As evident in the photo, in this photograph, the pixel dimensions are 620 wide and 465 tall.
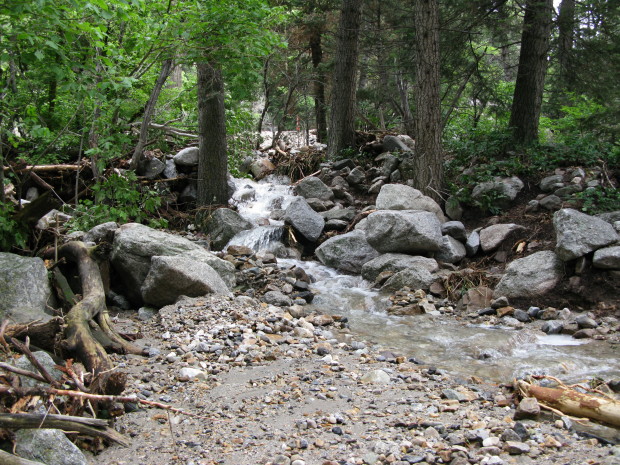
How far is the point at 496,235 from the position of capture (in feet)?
27.0

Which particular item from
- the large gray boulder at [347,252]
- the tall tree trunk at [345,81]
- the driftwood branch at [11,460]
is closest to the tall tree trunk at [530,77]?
the tall tree trunk at [345,81]

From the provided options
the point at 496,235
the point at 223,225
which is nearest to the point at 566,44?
the point at 496,235

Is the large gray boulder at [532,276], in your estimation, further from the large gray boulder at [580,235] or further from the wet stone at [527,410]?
the wet stone at [527,410]

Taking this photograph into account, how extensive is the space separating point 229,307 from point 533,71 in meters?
8.13

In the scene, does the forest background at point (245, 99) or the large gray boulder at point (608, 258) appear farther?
the forest background at point (245, 99)

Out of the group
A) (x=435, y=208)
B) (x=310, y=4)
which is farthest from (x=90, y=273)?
(x=310, y=4)

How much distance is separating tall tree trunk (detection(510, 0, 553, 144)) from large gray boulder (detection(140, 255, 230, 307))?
7.38 meters

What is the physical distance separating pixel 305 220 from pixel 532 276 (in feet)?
14.4

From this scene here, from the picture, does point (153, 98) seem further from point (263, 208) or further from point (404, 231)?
point (404, 231)

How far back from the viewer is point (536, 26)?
10109mm

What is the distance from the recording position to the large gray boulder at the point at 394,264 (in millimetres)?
7938

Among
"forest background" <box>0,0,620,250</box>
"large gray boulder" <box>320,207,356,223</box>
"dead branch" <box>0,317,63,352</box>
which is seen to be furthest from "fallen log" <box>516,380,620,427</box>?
"large gray boulder" <box>320,207,356,223</box>

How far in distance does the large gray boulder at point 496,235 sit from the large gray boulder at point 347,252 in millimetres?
1812

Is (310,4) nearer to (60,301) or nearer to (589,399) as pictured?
(60,301)
